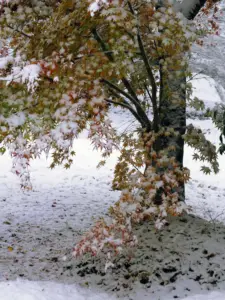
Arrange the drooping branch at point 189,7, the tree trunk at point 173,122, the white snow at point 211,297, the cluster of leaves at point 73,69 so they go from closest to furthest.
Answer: the cluster of leaves at point 73,69 → the white snow at point 211,297 → the tree trunk at point 173,122 → the drooping branch at point 189,7

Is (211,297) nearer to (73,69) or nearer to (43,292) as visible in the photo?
(43,292)

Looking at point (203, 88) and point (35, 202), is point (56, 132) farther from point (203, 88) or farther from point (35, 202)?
point (203, 88)

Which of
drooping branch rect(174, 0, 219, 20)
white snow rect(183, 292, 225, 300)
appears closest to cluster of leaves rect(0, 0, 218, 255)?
white snow rect(183, 292, 225, 300)

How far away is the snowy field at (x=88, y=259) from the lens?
4.84 metres

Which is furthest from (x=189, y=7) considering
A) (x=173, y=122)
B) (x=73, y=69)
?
(x=73, y=69)

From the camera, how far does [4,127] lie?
3.61m

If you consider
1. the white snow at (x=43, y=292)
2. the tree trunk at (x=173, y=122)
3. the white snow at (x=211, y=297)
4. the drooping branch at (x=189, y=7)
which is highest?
the drooping branch at (x=189, y=7)

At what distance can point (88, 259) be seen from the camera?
5.95 metres

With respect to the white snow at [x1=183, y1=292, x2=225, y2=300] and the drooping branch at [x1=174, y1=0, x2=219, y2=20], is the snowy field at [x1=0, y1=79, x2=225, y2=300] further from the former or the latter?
the drooping branch at [x1=174, y1=0, x2=219, y2=20]

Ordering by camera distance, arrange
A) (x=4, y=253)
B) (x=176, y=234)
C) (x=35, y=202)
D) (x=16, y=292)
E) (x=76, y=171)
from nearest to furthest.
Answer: (x=16, y=292) < (x=176, y=234) < (x=4, y=253) < (x=35, y=202) < (x=76, y=171)

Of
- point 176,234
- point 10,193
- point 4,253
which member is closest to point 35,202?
point 10,193

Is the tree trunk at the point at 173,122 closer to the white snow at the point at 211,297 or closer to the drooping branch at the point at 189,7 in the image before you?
the drooping branch at the point at 189,7

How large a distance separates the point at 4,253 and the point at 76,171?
5498 millimetres

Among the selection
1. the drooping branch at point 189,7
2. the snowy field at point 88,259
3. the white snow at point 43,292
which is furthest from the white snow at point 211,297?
the drooping branch at point 189,7
